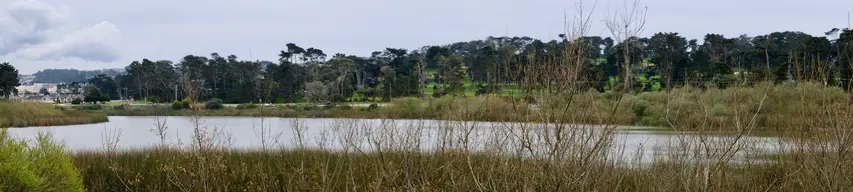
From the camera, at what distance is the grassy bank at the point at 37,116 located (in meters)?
33.3

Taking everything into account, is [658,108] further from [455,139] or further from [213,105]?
[213,105]

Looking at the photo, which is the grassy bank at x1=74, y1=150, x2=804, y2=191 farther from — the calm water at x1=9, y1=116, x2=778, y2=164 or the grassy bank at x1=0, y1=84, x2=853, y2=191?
the calm water at x1=9, y1=116, x2=778, y2=164

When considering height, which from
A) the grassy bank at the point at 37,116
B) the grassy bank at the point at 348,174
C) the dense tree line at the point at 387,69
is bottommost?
the grassy bank at the point at 348,174

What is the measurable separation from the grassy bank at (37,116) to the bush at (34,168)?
28.1 metres

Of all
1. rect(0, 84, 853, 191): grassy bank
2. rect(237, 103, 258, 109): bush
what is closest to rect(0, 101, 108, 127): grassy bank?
rect(237, 103, 258, 109): bush

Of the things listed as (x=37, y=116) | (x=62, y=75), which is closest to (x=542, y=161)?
(x=37, y=116)

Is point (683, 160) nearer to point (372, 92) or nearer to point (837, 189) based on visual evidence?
point (837, 189)

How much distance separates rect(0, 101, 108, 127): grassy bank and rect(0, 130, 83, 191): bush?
2812cm

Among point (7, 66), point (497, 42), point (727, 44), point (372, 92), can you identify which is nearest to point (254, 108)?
point (372, 92)

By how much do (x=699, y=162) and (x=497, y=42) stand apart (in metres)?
73.1

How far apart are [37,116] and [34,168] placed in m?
31.5

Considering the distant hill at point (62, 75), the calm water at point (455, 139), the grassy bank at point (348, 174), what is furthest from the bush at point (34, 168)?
the distant hill at point (62, 75)

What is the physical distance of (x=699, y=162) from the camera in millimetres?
6461

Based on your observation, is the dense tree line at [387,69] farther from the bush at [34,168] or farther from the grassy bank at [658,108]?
the bush at [34,168]
